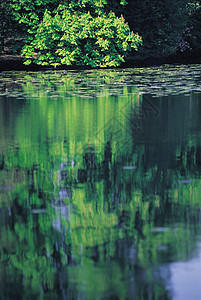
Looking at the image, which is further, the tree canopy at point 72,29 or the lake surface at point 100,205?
the tree canopy at point 72,29

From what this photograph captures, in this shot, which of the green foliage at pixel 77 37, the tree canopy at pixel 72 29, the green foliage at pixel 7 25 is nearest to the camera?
the green foliage at pixel 77 37

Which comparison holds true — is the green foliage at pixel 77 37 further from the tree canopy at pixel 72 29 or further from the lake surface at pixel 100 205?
the lake surface at pixel 100 205

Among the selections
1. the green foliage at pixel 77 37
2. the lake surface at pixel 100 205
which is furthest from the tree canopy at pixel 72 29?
the lake surface at pixel 100 205

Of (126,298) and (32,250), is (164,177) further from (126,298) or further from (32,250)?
(126,298)

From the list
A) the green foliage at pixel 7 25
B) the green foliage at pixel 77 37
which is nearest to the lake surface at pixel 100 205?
the green foliage at pixel 77 37

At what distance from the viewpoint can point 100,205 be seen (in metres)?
5.00

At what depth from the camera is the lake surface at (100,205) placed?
3.51 m

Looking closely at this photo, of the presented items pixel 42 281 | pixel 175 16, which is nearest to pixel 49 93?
pixel 42 281

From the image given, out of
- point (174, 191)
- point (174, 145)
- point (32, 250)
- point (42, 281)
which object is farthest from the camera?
point (174, 145)

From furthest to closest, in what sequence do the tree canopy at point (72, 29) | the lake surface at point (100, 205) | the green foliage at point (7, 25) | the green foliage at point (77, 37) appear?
the green foliage at point (7, 25), the tree canopy at point (72, 29), the green foliage at point (77, 37), the lake surface at point (100, 205)

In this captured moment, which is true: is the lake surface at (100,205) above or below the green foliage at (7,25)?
below

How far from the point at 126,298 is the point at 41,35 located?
20.5 metres

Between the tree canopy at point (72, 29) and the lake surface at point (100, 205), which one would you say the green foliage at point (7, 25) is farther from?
the lake surface at point (100, 205)

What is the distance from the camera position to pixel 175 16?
28.2 meters
